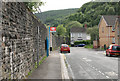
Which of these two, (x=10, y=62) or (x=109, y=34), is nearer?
(x=10, y=62)

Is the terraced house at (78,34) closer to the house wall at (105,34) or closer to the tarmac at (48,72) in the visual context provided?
the house wall at (105,34)

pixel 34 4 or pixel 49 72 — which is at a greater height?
pixel 34 4

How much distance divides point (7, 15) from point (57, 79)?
402cm

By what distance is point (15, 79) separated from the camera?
5.75m

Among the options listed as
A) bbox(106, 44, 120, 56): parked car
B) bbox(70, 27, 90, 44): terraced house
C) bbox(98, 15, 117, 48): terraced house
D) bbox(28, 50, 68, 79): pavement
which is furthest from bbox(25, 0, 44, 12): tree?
bbox(70, 27, 90, 44): terraced house

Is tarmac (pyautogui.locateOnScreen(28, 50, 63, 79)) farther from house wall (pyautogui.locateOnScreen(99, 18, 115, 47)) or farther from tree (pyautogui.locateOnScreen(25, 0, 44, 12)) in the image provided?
house wall (pyautogui.locateOnScreen(99, 18, 115, 47))

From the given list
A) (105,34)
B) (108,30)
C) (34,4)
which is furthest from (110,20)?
(34,4)

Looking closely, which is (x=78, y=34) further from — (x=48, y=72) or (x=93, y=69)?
(x=48, y=72)

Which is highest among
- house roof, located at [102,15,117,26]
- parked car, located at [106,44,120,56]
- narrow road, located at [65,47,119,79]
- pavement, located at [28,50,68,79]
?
house roof, located at [102,15,117,26]

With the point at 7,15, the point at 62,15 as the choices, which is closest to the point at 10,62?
the point at 7,15

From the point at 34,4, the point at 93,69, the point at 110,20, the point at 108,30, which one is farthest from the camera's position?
the point at 110,20

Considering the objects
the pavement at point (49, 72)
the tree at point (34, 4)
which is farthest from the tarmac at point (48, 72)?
the tree at point (34, 4)

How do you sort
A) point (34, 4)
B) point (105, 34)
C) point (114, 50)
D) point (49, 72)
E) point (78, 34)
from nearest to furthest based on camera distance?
1. point (49, 72)
2. point (34, 4)
3. point (114, 50)
4. point (105, 34)
5. point (78, 34)

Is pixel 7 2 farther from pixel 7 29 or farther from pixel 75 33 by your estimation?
pixel 75 33
